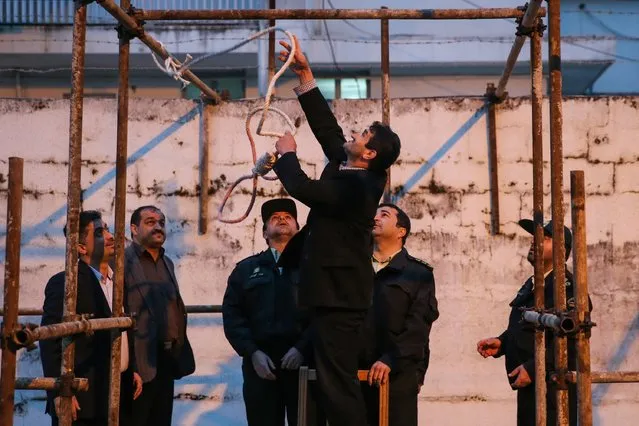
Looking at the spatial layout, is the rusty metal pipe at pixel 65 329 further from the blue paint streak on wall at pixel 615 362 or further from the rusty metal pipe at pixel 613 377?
the blue paint streak on wall at pixel 615 362

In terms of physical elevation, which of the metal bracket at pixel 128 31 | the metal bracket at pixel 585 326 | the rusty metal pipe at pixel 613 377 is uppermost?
the metal bracket at pixel 128 31

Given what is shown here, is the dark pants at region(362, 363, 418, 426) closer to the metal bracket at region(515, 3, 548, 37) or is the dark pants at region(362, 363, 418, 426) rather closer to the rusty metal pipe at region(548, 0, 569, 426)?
the rusty metal pipe at region(548, 0, 569, 426)

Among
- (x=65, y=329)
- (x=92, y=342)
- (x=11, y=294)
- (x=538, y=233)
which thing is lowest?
(x=92, y=342)

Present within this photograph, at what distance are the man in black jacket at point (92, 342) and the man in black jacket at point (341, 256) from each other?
117 cm

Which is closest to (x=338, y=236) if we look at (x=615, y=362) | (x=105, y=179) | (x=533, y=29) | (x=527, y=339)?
(x=533, y=29)

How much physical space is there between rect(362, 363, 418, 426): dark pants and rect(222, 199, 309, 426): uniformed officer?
1.25ft

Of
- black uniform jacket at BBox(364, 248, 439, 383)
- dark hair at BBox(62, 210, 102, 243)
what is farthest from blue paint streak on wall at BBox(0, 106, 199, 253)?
black uniform jacket at BBox(364, 248, 439, 383)

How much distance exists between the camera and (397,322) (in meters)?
5.18

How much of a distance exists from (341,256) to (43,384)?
4.10ft

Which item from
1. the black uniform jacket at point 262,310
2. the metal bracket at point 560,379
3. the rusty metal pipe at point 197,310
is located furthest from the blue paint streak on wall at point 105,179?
the metal bracket at point 560,379

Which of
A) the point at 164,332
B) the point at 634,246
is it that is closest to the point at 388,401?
the point at 164,332

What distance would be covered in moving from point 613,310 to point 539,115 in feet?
7.82

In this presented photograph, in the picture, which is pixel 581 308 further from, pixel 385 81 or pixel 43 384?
pixel 385 81

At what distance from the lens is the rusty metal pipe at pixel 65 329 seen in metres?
3.69
